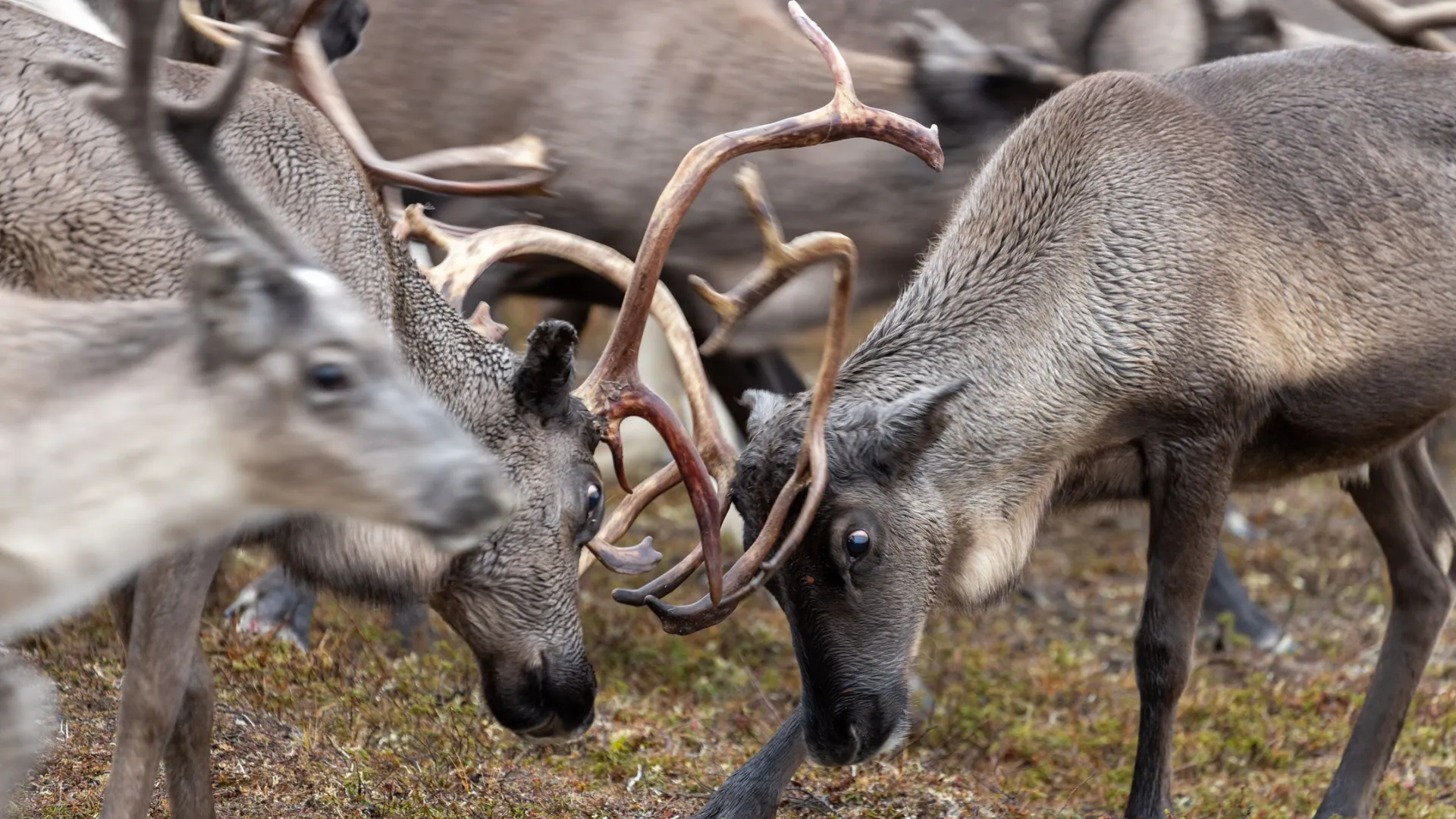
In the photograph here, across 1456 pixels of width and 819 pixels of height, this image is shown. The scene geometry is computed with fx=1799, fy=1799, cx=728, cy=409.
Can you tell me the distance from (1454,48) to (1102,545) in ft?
12.0

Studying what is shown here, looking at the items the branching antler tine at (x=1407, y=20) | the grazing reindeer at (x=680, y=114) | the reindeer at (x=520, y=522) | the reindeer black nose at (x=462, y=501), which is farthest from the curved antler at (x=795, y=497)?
the branching antler tine at (x=1407, y=20)

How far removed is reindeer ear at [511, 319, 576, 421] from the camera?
14.1ft

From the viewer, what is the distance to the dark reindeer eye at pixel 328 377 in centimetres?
332

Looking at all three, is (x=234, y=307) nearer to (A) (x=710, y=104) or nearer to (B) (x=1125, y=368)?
(B) (x=1125, y=368)

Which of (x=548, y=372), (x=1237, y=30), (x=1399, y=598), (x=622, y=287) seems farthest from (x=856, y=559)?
(x=1237, y=30)

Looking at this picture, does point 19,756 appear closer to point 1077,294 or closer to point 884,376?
point 884,376

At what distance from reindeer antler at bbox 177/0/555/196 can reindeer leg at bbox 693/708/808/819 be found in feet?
5.60

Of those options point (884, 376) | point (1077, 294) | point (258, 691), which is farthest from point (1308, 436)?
point (258, 691)

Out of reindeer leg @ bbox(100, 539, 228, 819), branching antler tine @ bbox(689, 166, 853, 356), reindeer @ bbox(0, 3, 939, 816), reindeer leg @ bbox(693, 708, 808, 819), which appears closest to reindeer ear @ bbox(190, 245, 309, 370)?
reindeer leg @ bbox(100, 539, 228, 819)

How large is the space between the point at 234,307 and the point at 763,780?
87.0 inches

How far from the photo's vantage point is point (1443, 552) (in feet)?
18.9

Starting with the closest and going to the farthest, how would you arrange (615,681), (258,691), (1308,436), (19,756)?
(19,756) < (1308,436) < (258,691) < (615,681)

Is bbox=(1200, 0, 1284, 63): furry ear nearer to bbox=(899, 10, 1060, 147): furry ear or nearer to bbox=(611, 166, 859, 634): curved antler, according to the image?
bbox=(899, 10, 1060, 147): furry ear

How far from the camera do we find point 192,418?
3.27m
